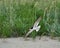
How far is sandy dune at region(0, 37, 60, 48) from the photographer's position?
569cm

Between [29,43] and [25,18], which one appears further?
[25,18]

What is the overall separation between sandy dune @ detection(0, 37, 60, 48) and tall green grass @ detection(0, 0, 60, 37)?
0.75 ft

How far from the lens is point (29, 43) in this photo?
19.3 feet

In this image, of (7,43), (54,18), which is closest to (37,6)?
(54,18)

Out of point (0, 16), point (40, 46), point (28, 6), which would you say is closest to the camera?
point (40, 46)

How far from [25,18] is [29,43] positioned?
3.31ft

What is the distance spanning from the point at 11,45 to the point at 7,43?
168 millimetres

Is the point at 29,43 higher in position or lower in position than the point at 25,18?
lower

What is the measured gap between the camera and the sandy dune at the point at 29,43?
569 cm

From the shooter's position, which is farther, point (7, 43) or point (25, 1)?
point (25, 1)

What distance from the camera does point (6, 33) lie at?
6.32 meters

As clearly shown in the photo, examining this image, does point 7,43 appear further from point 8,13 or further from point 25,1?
point 25,1

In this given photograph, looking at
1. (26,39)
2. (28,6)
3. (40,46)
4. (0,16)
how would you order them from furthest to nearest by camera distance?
(28,6), (0,16), (26,39), (40,46)

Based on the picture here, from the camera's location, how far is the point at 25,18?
6781 millimetres
